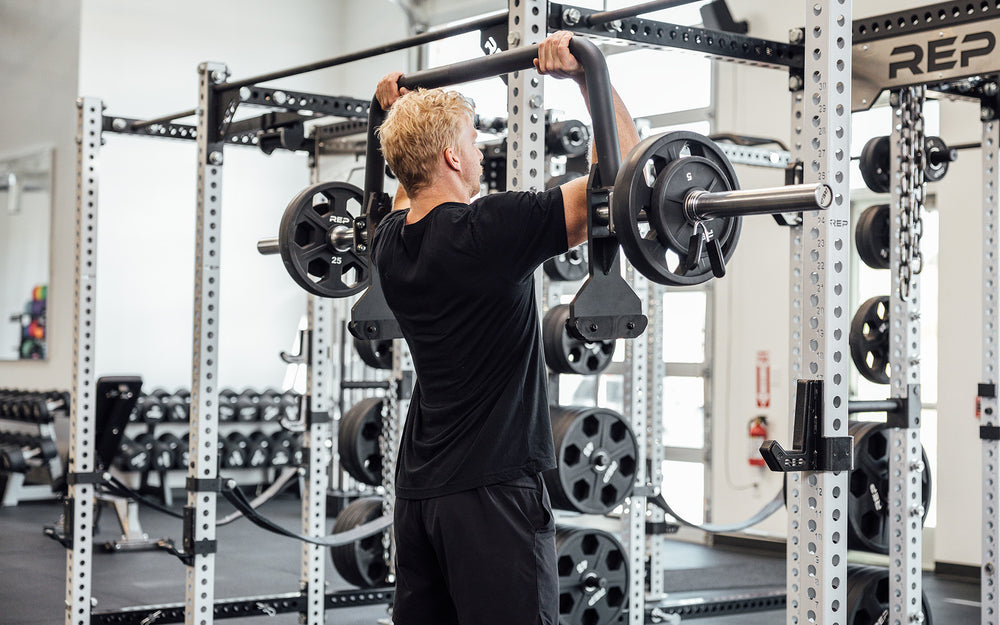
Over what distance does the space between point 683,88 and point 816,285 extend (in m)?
5.77

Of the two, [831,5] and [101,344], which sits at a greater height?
[831,5]

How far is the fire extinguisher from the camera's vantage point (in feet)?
22.5

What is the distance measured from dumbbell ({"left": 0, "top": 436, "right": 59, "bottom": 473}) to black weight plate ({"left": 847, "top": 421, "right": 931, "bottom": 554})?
6.22m

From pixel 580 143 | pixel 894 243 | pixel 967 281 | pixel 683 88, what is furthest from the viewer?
pixel 683 88

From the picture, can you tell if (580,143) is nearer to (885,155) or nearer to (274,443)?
(885,155)

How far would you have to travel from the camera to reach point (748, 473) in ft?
22.9

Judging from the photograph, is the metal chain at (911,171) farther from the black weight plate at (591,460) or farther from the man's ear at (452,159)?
the man's ear at (452,159)

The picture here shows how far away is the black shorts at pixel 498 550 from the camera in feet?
5.97

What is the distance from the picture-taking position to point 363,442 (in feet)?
16.4

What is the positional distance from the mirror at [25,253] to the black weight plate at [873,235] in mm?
7045

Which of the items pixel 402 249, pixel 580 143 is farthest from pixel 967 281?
pixel 402 249

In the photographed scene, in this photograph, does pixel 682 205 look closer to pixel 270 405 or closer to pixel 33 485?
pixel 270 405

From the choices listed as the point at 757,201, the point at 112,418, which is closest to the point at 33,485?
the point at 112,418

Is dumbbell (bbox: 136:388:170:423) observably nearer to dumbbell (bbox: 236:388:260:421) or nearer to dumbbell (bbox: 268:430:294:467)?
dumbbell (bbox: 236:388:260:421)
